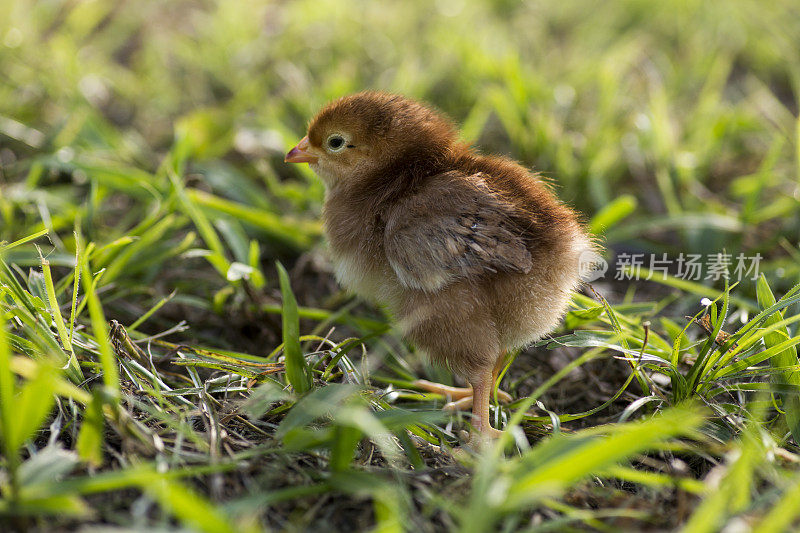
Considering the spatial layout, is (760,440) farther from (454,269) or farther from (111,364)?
(111,364)

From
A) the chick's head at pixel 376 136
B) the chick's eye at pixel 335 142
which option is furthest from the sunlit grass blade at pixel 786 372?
the chick's eye at pixel 335 142

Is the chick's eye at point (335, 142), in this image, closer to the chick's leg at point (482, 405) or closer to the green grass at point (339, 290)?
the green grass at point (339, 290)

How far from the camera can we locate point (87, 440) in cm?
180

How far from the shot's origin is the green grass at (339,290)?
5.85 ft

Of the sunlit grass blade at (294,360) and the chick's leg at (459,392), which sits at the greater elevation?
the sunlit grass blade at (294,360)

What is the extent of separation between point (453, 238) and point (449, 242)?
0.02m

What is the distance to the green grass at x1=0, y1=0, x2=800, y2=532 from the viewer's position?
1784 millimetres

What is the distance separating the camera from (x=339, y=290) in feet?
10.5

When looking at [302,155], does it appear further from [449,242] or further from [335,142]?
[449,242]

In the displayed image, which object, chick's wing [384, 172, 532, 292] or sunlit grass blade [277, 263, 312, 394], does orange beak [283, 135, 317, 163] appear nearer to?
chick's wing [384, 172, 532, 292]

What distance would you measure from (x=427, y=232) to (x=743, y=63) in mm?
4752

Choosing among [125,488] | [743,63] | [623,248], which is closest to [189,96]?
[623,248]

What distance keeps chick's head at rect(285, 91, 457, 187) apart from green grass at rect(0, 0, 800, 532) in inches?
19.9

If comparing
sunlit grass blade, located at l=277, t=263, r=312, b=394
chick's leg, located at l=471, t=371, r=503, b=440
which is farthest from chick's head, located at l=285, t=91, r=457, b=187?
chick's leg, located at l=471, t=371, r=503, b=440
